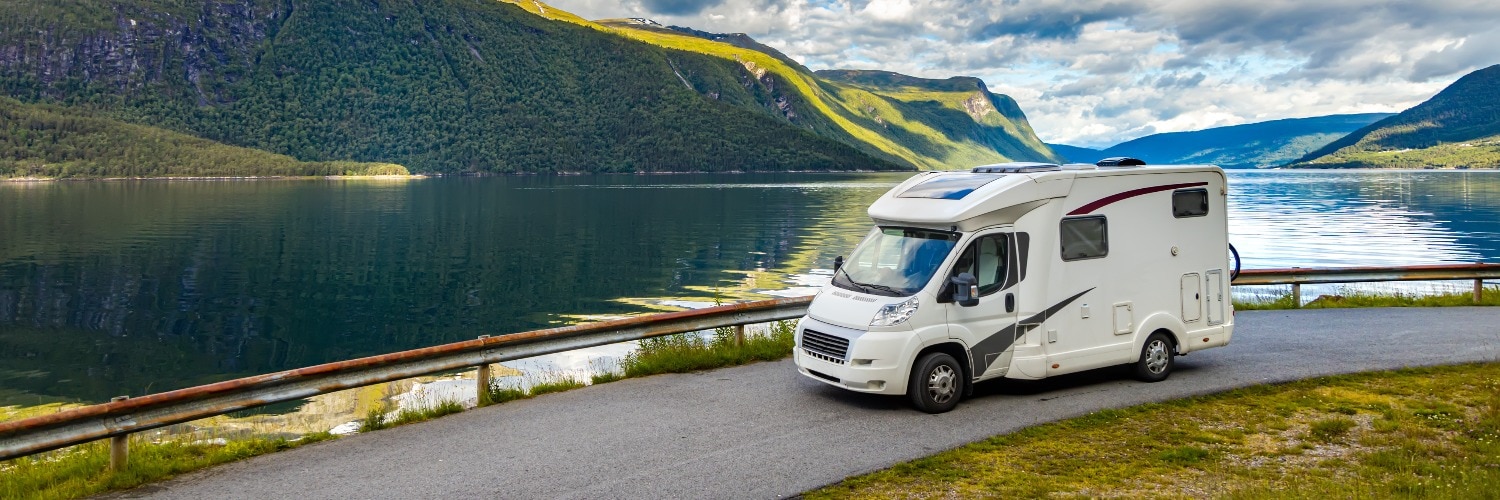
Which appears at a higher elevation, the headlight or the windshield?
the windshield

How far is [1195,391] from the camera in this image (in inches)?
461

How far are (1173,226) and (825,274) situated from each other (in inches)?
1233

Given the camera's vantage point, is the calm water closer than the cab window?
No

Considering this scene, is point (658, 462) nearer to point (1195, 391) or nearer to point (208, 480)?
point (208, 480)

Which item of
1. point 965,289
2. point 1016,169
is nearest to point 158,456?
point 965,289

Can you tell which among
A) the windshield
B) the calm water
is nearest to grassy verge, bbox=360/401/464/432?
the windshield

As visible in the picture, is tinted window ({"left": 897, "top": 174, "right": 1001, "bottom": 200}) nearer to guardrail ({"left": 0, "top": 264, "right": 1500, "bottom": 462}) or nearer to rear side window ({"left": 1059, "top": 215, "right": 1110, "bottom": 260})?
rear side window ({"left": 1059, "top": 215, "right": 1110, "bottom": 260})

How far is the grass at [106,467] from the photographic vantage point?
8414 millimetres

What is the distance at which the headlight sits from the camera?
10492mm

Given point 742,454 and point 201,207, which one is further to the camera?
point 201,207

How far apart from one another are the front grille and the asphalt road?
59cm

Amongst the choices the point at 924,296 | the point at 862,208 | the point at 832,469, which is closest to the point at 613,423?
the point at 832,469

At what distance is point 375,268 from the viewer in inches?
1885

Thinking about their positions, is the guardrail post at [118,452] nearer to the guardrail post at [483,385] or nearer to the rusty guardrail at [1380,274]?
the guardrail post at [483,385]
